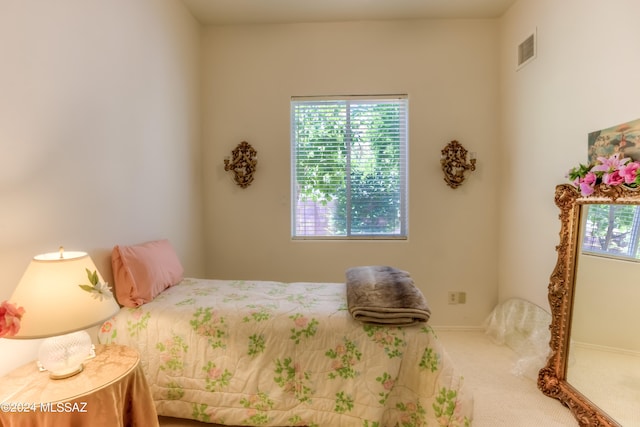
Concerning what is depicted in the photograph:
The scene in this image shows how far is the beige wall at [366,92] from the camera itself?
2754mm

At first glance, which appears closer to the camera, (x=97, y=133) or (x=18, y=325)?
(x=18, y=325)

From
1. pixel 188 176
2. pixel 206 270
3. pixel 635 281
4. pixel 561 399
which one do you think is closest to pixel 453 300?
pixel 561 399

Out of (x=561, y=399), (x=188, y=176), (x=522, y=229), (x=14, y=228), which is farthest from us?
(x=188, y=176)

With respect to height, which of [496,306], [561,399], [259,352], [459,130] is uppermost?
[459,130]

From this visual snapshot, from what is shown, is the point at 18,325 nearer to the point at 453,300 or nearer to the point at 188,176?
the point at 188,176

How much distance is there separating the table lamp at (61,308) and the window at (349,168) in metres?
1.89

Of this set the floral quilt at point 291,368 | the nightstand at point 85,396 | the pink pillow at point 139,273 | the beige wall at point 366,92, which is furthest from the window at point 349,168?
the nightstand at point 85,396

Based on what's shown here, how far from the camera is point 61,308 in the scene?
105 cm

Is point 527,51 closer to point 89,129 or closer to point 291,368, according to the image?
point 291,368

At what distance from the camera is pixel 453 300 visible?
110 inches

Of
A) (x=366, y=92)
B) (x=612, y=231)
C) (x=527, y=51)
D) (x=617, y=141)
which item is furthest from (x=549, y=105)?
(x=366, y=92)

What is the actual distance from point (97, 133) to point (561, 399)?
3112 millimetres

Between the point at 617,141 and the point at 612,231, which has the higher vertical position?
the point at 617,141

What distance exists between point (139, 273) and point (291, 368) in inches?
40.4
